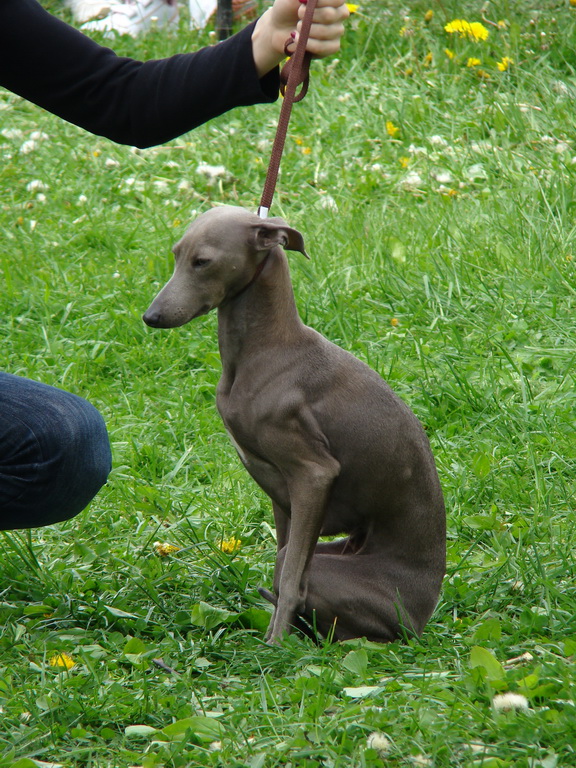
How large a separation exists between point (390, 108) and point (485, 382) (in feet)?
9.94

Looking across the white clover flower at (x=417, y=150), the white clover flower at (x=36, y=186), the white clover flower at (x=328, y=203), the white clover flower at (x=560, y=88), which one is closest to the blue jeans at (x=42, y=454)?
the white clover flower at (x=328, y=203)

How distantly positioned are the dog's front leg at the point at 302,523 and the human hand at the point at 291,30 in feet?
3.65

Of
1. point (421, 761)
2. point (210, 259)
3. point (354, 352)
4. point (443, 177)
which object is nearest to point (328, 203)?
point (443, 177)

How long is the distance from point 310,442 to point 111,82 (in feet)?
4.48

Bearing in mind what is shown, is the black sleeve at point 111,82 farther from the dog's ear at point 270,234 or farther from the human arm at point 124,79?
the dog's ear at point 270,234

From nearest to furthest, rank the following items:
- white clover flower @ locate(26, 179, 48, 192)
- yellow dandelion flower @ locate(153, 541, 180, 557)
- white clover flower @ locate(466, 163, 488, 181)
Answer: yellow dandelion flower @ locate(153, 541, 180, 557) < white clover flower @ locate(466, 163, 488, 181) < white clover flower @ locate(26, 179, 48, 192)

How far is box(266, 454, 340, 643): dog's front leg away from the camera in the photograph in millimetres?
2578

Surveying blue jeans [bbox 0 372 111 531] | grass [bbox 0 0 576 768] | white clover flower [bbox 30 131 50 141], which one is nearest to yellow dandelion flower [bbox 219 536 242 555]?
grass [bbox 0 0 576 768]

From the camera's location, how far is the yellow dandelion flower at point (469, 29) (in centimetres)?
674

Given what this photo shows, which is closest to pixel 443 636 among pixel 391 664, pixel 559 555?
pixel 391 664

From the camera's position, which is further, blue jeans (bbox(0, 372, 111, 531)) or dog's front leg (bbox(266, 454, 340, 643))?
blue jeans (bbox(0, 372, 111, 531))

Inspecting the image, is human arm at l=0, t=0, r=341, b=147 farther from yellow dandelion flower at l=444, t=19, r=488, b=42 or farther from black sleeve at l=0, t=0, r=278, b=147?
yellow dandelion flower at l=444, t=19, r=488, b=42

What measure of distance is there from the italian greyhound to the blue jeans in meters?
0.52

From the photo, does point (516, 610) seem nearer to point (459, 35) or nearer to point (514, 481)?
point (514, 481)
